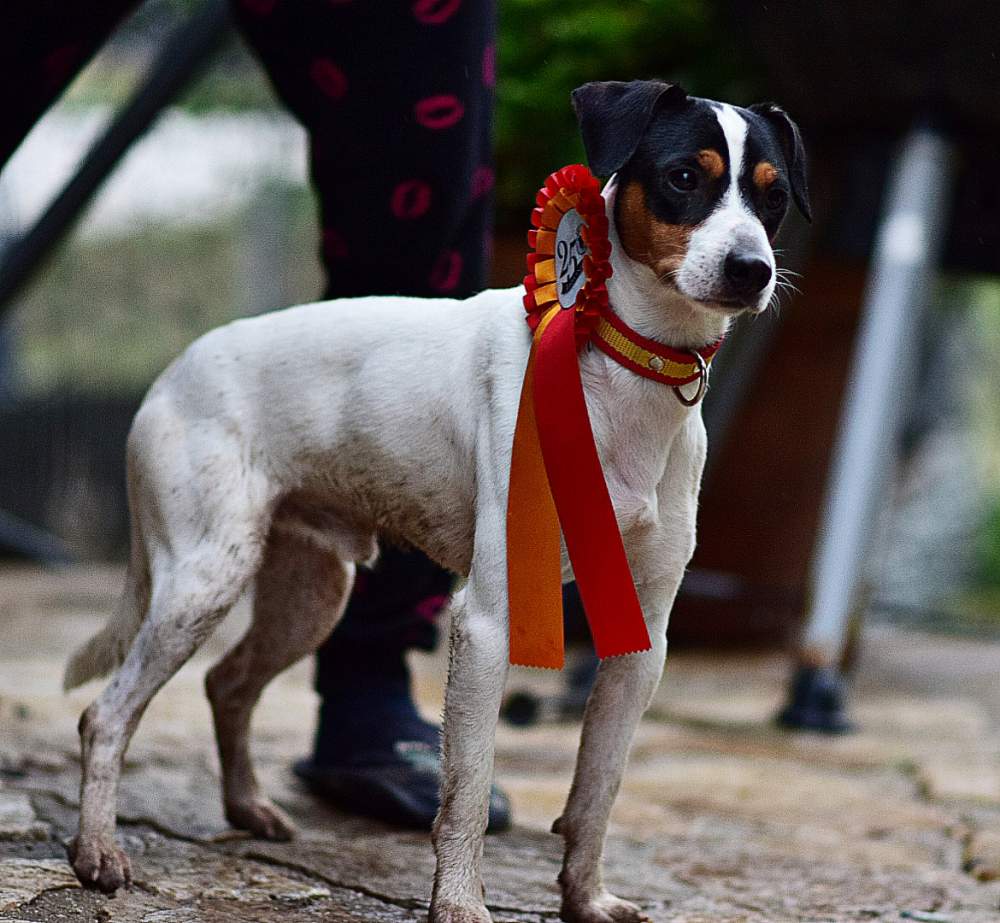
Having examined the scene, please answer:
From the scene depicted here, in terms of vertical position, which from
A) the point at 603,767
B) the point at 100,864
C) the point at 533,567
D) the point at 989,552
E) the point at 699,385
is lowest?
the point at 989,552

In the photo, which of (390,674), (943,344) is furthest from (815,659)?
(943,344)

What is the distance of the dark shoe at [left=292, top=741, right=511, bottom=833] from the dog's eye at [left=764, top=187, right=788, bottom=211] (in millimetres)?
925

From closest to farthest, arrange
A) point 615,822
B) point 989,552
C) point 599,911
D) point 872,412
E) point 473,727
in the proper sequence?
1. point 473,727
2. point 599,911
3. point 615,822
4. point 872,412
5. point 989,552

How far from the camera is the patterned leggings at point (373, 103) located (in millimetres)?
1816

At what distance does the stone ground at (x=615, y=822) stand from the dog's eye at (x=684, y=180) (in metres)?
0.84

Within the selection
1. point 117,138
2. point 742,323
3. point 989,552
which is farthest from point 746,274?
point 989,552

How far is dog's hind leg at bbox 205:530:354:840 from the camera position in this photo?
1890 millimetres

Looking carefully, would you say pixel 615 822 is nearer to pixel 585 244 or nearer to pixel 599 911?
pixel 599 911

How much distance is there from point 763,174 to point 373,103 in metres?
0.63

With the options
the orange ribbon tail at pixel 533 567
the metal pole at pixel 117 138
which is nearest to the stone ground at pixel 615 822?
the orange ribbon tail at pixel 533 567

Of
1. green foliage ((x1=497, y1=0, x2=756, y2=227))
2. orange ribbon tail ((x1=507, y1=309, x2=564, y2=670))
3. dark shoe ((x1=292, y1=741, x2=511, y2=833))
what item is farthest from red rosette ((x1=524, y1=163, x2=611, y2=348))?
green foliage ((x1=497, y1=0, x2=756, y2=227))

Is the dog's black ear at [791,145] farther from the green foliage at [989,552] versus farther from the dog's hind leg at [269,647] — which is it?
the green foliage at [989,552]

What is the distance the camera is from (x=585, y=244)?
1.50 meters

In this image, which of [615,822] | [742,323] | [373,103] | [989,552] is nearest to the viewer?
[373,103]
